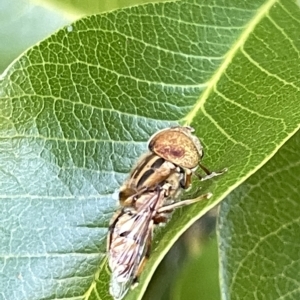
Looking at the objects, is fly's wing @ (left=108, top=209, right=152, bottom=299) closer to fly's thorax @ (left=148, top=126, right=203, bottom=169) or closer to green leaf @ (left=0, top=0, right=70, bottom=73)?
fly's thorax @ (left=148, top=126, right=203, bottom=169)

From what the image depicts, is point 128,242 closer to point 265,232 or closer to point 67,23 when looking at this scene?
point 265,232

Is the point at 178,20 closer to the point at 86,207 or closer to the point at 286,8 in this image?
the point at 286,8

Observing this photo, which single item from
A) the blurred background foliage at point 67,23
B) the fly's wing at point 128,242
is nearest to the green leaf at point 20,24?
the blurred background foliage at point 67,23

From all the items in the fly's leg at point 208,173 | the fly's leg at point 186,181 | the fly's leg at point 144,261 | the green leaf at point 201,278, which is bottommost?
the fly's leg at point 144,261

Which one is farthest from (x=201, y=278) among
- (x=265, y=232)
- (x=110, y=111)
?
(x=110, y=111)

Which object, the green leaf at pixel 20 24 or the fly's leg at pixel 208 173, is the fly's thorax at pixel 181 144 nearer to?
the fly's leg at pixel 208 173
